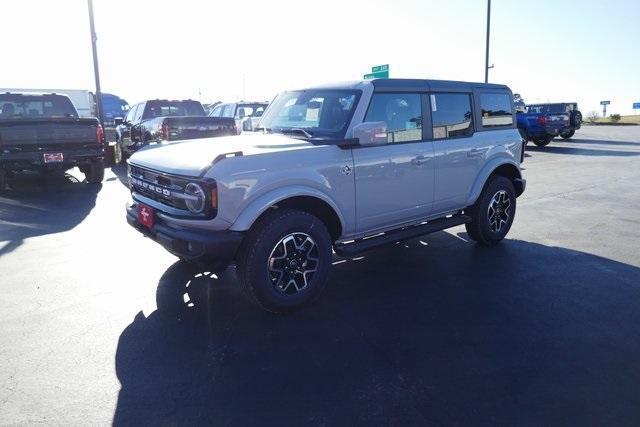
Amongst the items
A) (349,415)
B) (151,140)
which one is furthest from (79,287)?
(151,140)

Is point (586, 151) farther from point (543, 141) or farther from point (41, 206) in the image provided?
point (41, 206)

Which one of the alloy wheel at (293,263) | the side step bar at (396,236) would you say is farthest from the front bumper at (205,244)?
the side step bar at (396,236)

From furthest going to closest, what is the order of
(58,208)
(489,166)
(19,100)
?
(19,100)
(58,208)
(489,166)

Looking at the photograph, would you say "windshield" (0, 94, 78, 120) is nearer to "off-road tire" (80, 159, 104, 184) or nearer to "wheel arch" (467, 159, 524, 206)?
"off-road tire" (80, 159, 104, 184)

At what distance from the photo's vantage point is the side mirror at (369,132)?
13.2ft

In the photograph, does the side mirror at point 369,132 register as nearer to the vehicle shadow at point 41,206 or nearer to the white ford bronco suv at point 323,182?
the white ford bronco suv at point 323,182

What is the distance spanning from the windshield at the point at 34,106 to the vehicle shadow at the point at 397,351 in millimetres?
7539

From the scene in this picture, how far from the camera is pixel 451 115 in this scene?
523 centimetres

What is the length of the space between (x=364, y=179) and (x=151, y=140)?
8.19 meters

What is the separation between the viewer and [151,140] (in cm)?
1103

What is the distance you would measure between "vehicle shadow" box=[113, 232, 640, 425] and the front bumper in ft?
1.85

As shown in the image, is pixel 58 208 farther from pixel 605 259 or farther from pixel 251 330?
pixel 605 259

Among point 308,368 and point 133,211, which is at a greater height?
point 133,211

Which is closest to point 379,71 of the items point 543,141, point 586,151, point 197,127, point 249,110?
point 543,141
